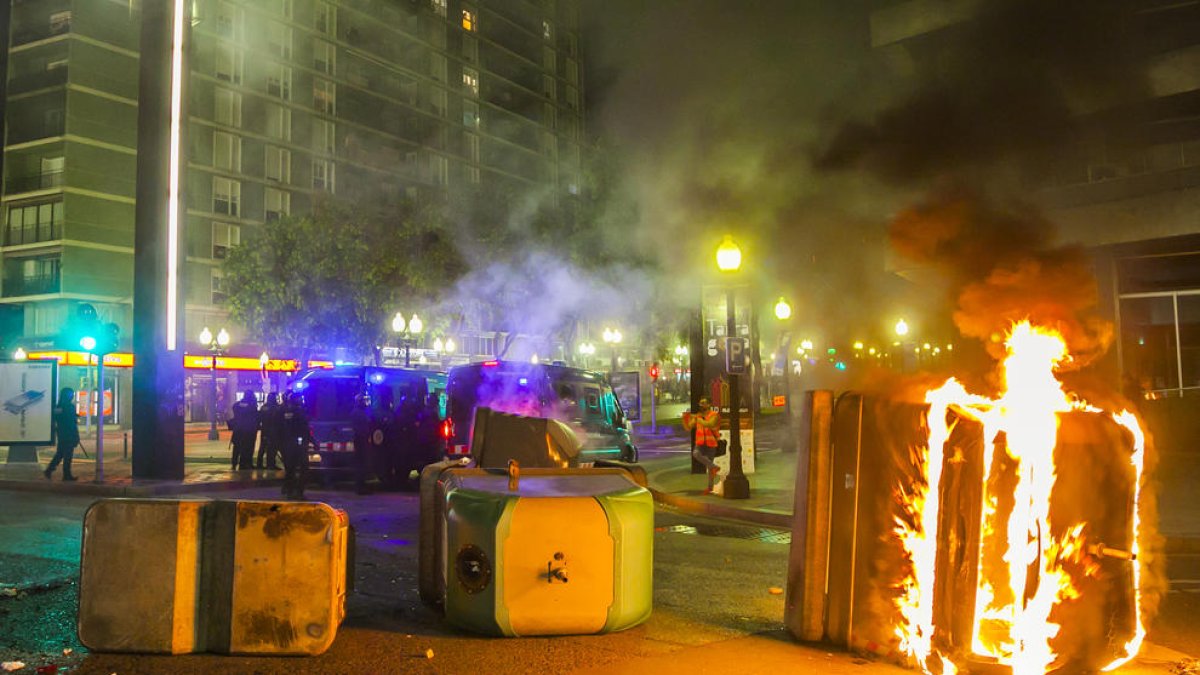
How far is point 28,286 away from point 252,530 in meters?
41.7

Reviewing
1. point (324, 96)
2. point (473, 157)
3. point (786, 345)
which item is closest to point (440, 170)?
point (473, 157)

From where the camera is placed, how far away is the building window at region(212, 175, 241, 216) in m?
44.1

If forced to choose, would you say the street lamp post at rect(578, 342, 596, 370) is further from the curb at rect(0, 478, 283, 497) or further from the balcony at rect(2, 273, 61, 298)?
the balcony at rect(2, 273, 61, 298)

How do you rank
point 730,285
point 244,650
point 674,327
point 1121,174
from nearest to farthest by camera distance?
point 244,650, point 730,285, point 1121,174, point 674,327

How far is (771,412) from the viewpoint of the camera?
41906mm

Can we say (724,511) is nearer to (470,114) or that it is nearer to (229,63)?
(229,63)

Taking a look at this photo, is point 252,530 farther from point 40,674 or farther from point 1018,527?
point 1018,527

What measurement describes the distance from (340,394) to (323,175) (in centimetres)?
3915

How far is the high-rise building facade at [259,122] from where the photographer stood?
3841 centimetres

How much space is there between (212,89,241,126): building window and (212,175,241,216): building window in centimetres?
307

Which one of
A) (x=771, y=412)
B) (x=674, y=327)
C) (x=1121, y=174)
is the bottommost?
(x=771, y=412)

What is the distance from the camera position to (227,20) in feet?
151

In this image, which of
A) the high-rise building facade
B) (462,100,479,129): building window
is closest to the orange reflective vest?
the high-rise building facade

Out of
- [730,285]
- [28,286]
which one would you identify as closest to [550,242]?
[730,285]
